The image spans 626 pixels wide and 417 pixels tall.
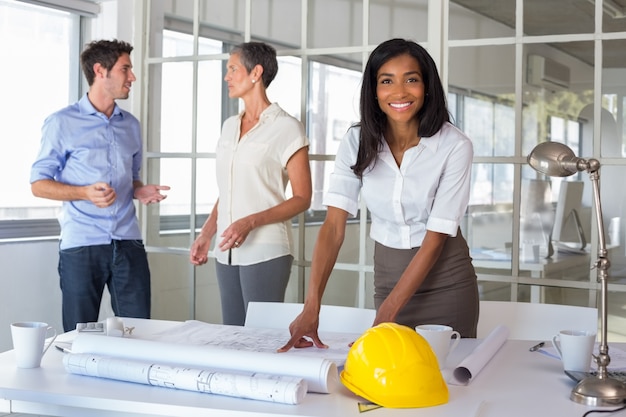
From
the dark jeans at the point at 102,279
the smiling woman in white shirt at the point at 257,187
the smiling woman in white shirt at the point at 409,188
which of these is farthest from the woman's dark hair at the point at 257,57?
the dark jeans at the point at 102,279

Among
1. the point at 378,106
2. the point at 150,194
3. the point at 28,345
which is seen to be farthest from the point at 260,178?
the point at 28,345

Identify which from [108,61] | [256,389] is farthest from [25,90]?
[256,389]

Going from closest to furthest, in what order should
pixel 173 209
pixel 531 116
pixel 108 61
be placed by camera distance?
pixel 531 116 < pixel 108 61 < pixel 173 209

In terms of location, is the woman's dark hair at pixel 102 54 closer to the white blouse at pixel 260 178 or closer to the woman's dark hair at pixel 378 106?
the white blouse at pixel 260 178

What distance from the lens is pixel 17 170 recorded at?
421cm

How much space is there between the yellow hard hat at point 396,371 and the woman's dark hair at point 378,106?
0.86 m

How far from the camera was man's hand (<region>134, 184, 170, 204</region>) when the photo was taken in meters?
3.50

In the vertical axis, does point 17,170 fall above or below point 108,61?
below

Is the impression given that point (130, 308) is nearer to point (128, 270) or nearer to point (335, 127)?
point (128, 270)

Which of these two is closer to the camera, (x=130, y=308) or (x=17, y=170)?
(x=130, y=308)

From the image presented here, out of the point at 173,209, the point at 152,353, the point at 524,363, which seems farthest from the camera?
the point at 173,209

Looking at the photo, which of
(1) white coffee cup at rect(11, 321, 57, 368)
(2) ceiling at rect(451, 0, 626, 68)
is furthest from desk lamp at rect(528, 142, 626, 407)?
(2) ceiling at rect(451, 0, 626, 68)

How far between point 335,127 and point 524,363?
1856mm

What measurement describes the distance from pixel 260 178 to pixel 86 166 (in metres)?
0.83
